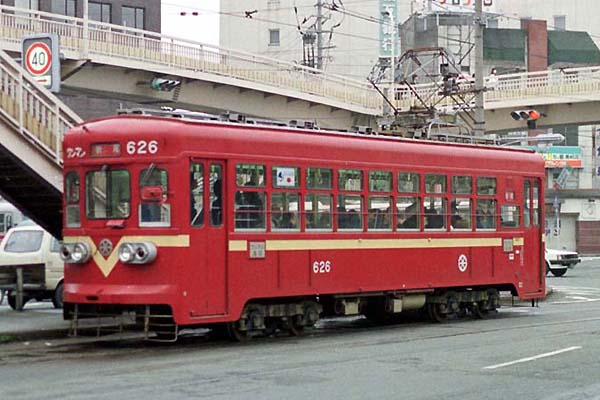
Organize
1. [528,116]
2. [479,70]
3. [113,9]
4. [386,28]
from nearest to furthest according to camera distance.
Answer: [479,70] → [528,116] → [113,9] → [386,28]

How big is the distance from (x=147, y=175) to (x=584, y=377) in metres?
6.74

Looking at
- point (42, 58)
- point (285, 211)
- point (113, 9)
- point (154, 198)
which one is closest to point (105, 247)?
point (154, 198)

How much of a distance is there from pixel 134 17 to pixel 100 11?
8.10 feet

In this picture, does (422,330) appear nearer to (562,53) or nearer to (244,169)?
(244,169)

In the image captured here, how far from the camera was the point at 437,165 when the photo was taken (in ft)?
69.1

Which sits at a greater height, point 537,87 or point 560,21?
point 560,21

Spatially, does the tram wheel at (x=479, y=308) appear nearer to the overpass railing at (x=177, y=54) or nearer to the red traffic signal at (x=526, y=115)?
the overpass railing at (x=177, y=54)

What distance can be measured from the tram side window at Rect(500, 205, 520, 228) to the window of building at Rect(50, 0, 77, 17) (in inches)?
1561

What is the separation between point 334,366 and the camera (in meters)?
14.6

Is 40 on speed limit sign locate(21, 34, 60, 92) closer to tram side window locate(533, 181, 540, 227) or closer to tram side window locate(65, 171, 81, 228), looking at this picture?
tram side window locate(65, 171, 81, 228)

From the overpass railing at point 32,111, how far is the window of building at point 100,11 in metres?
41.8

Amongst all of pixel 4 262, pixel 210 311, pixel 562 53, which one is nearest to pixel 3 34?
pixel 4 262

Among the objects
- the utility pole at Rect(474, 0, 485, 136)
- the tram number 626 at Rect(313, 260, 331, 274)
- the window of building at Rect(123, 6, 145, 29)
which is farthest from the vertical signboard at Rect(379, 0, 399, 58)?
the tram number 626 at Rect(313, 260, 331, 274)

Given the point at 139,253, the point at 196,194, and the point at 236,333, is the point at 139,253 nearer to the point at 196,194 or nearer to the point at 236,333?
the point at 196,194
